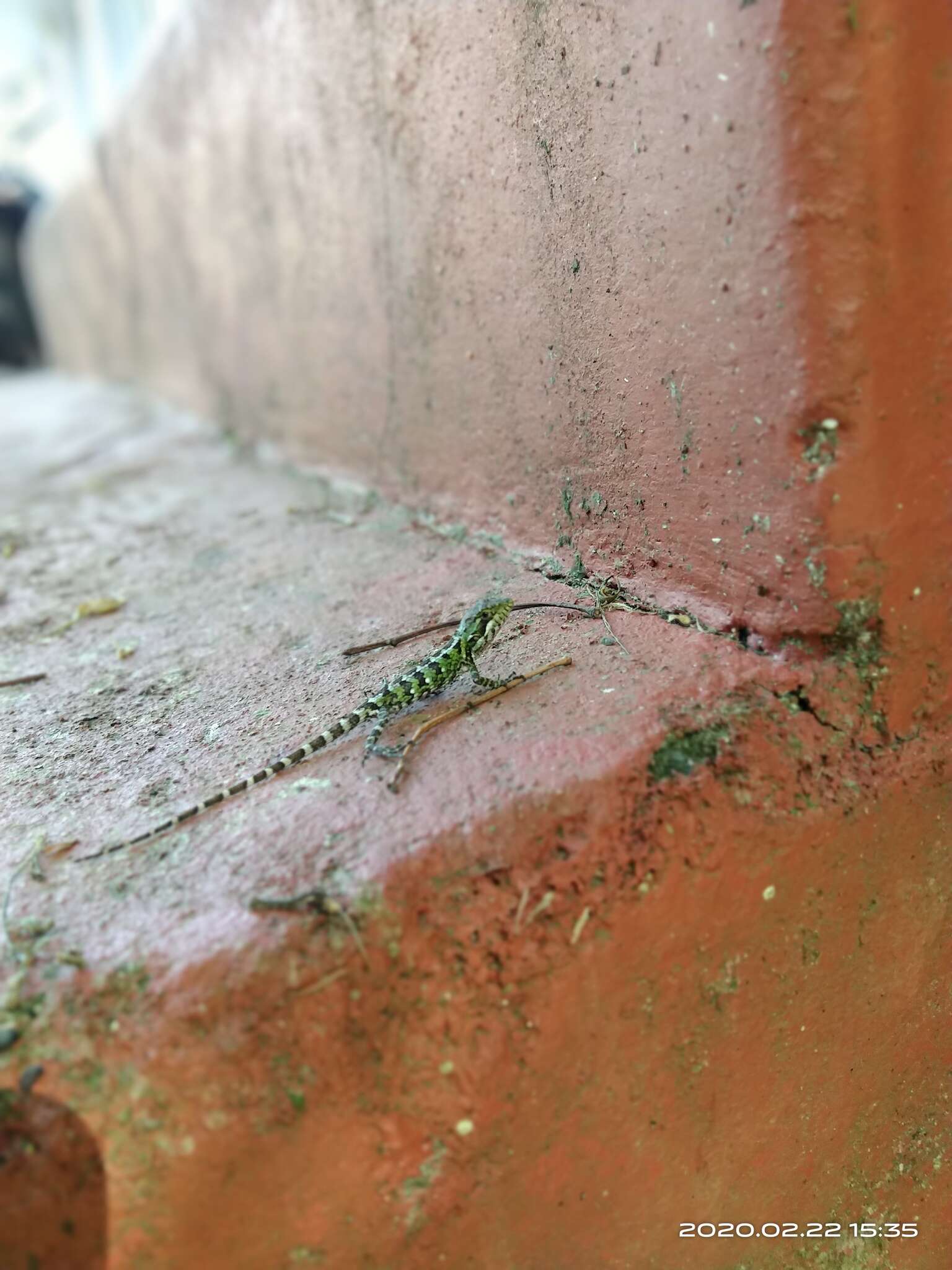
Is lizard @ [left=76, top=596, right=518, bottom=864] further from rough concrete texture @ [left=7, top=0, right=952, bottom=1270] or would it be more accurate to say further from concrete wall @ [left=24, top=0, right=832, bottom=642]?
concrete wall @ [left=24, top=0, right=832, bottom=642]

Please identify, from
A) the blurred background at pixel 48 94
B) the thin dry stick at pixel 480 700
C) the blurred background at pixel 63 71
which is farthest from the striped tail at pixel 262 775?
the blurred background at pixel 63 71

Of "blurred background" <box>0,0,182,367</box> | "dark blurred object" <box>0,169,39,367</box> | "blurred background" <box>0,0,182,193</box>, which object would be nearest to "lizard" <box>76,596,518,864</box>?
"blurred background" <box>0,0,182,367</box>

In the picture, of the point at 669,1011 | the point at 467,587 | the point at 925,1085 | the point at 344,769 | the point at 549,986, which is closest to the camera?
the point at 549,986

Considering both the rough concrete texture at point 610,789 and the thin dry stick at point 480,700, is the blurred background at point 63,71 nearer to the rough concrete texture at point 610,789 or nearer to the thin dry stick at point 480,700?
the rough concrete texture at point 610,789

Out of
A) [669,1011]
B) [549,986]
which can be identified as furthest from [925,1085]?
[549,986]

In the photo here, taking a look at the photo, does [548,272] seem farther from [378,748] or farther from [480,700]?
[378,748]

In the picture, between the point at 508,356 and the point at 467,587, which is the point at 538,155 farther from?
the point at 467,587

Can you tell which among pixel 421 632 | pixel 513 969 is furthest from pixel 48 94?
pixel 513 969
